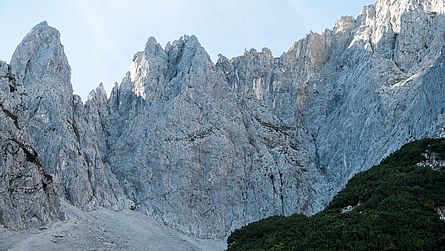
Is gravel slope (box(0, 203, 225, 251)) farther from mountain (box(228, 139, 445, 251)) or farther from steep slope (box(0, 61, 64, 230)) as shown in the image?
mountain (box(228, 139, 445, 251))

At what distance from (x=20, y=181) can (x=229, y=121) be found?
39553mm

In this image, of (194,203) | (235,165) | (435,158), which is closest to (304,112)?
(235,165)

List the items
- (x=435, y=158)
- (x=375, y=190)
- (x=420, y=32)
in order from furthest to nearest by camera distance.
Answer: (x=420, y=32) < (x=435, y=158) < (x=375, y=190)

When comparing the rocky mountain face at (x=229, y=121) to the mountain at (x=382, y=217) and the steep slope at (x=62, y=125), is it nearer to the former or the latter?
the steep slope at (x=62, y=125)

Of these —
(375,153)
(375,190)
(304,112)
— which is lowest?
(375,190)

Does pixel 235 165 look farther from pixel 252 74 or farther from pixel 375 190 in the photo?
pixel 375 190

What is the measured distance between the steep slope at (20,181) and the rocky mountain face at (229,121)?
740cm

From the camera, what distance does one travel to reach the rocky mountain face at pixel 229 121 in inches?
3034

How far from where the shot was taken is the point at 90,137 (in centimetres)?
8325

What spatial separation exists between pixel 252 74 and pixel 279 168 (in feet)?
78.0

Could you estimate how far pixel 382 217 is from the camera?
78.7ft

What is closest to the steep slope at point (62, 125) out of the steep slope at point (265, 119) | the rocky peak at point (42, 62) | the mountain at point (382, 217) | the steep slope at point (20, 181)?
the rocky peak at point (42, 62)

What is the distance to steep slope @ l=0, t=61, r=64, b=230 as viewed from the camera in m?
56.5

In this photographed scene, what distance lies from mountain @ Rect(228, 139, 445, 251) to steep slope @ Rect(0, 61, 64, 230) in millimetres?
31361
